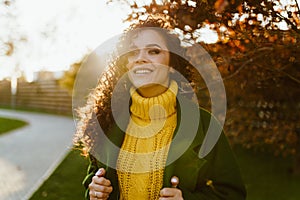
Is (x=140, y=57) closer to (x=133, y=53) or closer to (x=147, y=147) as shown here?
(x=133, y=53)

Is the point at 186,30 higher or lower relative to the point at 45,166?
higher

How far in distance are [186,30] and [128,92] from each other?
3.60ft

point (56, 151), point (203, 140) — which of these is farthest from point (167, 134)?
point (56, 151)

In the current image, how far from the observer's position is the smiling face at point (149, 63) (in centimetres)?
190

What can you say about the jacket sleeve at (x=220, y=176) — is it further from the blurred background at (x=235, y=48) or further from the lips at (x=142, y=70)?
the blurred background at (x=235, y=48)

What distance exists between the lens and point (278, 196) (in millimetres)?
5785

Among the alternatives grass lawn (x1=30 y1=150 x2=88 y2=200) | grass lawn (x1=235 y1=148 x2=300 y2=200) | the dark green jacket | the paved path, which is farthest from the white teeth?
grass lawn (x1=235 y1=148 x2=300 y2=200)

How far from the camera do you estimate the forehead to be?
1953 mm

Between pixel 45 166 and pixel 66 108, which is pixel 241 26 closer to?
pixel 45 166

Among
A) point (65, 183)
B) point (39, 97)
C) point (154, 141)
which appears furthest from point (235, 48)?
point (39, 97)

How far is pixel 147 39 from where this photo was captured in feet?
6.45

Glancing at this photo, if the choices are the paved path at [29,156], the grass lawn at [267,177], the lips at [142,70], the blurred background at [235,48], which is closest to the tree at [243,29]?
the blurred background at [235,48]

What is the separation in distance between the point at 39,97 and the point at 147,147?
2304cm

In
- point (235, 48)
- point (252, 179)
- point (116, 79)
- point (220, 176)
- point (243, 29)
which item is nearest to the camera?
point (220, 176)
